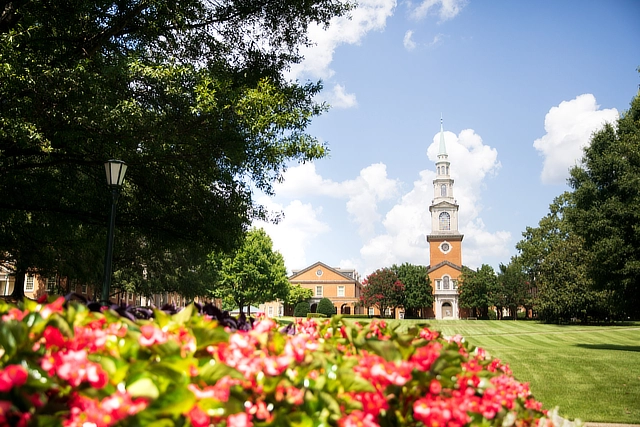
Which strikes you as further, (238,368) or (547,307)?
(547,307)

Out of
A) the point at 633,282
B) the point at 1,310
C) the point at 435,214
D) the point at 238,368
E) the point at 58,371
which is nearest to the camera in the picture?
the point at 58,371

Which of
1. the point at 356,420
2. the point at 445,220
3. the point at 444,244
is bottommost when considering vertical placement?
the point at 356,420

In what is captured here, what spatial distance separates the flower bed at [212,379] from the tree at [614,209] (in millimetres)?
22225

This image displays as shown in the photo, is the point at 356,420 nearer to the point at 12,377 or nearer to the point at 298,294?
the point at 12,377

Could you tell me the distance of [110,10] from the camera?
11.1 m

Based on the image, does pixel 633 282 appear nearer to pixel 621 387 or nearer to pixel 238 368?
pixel 621 387

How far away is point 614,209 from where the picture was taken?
22.1m

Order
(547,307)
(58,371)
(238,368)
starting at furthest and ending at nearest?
(547,307) → (238,368) → (58,371)

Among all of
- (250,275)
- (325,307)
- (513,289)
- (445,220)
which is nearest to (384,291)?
(325,307)

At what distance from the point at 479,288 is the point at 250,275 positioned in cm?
3841

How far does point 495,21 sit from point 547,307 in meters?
50.0

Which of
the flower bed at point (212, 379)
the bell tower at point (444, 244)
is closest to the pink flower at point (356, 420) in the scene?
the flower bed at point (212, 379)

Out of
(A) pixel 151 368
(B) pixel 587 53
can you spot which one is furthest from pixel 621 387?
(A) pixel 151 368

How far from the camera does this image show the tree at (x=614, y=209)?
2155 cm
